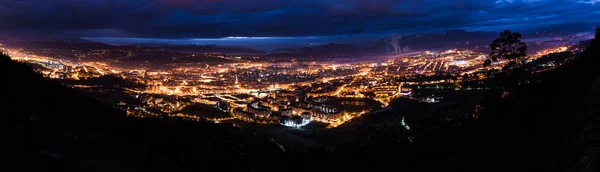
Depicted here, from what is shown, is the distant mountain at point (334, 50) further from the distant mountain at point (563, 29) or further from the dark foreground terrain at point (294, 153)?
the dark foreground terrain at point (294, 153)

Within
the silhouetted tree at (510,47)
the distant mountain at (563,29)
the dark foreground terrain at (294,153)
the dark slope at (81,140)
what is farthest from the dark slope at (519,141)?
the distant mountain at (563,29)

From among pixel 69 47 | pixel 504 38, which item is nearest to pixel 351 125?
pixel 504 38

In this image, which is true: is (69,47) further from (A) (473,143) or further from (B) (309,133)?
(A) (473,143)

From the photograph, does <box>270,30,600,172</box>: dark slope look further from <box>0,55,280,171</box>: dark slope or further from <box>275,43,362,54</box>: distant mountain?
<box>275,43,362,54</box>: distant mountain

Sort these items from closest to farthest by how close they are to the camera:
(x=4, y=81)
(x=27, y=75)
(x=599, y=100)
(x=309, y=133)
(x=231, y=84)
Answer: (x=599, y=100)
(x=4, y=81)
(x=27, y=75)
(x=309, y=133)
(x=231, y=84)

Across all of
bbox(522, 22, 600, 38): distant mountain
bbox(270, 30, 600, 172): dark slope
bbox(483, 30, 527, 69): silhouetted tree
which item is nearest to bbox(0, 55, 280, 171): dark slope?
bbox(270, 30, 600, 172): dark slope

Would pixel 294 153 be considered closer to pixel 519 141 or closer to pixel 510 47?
pixel 519 141
